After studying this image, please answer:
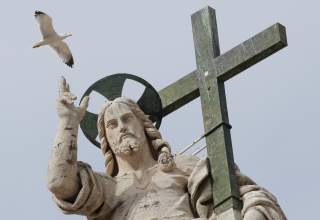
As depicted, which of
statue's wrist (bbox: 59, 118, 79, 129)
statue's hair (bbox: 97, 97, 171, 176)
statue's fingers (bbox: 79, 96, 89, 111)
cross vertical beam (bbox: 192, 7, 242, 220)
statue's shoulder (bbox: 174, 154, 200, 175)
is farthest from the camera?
statue's hair (bbox: 97, 97, 171, 176)

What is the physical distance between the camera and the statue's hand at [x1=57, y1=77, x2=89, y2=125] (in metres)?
22.8

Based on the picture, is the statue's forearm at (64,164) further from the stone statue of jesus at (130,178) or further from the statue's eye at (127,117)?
the statue's eye at (127,117)

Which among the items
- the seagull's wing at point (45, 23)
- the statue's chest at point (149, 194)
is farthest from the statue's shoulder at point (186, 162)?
the seagull's wing at point (45, 23)

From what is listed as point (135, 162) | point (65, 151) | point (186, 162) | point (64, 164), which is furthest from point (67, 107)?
point (186, 162)

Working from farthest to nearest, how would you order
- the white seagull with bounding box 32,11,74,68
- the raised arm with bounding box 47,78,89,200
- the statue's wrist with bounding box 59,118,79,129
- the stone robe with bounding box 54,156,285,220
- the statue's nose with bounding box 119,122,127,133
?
the white seagull with bounding box 32,11,74,68
the statue's nose with bounding box 119,122,127,133
the statue's wrist with bounding box 59,118,79,129
the raised arm with bounding box 47,78,89,200
the stone robe with bounding box 54,156,285,220

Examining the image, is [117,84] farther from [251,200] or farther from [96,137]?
[251,200]

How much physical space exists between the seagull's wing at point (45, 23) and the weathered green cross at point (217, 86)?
3.71 ft

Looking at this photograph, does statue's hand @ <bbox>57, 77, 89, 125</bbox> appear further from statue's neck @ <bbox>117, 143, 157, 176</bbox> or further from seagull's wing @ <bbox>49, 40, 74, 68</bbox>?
seagull's wing @ <bbox>49, 40, 74, 68</bbox>

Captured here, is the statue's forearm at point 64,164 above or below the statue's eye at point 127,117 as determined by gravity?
below

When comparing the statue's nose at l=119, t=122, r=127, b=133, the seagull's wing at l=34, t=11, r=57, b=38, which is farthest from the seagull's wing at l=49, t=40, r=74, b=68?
the statue's nose at l=119, t=122, r=127, b=133

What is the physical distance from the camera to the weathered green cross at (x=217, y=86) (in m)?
22.4

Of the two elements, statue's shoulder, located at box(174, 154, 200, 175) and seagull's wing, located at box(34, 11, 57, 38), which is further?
seagull's wing, located at box(34, 11, 57, 38)

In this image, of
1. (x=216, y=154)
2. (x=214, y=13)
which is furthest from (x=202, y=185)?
(x=214, y=13)

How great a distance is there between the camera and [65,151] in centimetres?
2270
